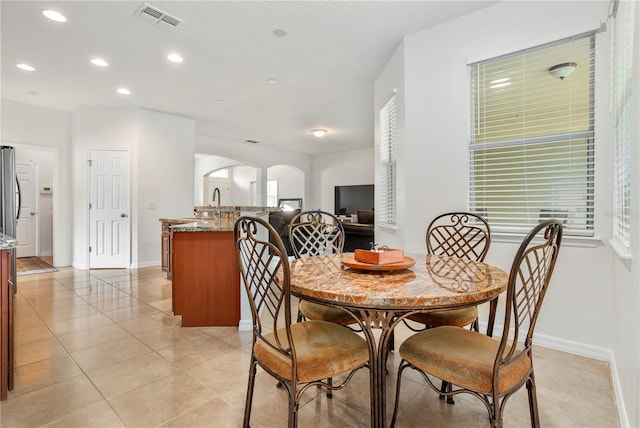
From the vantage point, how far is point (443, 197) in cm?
276

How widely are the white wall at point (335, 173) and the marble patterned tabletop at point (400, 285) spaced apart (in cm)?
773

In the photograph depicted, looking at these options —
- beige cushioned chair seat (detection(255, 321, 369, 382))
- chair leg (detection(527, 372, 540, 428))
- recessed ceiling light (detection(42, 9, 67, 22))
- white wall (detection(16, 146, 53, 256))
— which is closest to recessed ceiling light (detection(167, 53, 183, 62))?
recessed ceiling light (detection(42, 9, 67, 22))

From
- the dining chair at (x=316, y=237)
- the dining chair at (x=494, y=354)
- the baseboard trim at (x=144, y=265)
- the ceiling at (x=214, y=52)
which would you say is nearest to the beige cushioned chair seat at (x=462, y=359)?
the dining chair at (x=494, y=354)

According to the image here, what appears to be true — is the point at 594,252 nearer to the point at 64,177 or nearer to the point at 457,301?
the point at 457,301

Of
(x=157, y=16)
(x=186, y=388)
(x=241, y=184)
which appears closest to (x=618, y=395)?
Answer: (x=186, y=388)

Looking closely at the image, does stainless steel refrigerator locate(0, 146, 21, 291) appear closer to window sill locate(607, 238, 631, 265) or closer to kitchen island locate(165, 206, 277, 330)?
kitchen island locate(165, 206, 277, 330)

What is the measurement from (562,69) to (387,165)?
68.6 inches

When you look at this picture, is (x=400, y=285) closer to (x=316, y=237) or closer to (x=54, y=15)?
(x=316, y=237)

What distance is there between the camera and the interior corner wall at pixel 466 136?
2.18 m

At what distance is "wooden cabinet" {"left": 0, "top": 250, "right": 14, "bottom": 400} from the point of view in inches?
67.9

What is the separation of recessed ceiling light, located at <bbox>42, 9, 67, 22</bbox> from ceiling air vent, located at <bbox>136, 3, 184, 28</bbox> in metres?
0.68

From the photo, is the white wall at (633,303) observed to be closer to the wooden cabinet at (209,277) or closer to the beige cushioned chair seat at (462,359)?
the beige cushioned chair seat at (462,359)

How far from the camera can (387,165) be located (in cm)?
366

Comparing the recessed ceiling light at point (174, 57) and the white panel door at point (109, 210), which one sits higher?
the recessed ceiling light at point (174, 57)
